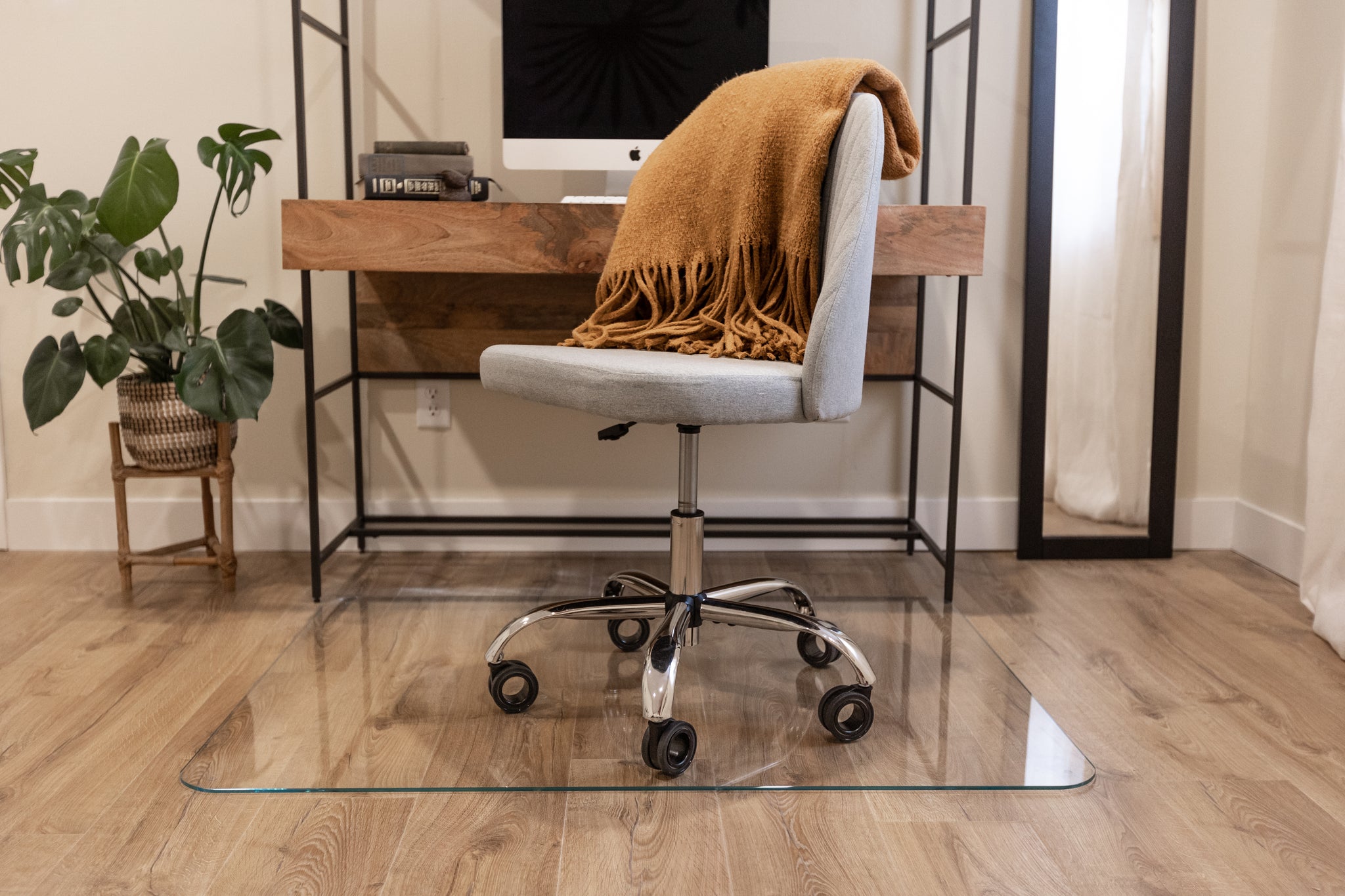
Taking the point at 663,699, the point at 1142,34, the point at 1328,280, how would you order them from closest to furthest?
the point at 663,699 < the point at 1328,280 < the point at 1142,34

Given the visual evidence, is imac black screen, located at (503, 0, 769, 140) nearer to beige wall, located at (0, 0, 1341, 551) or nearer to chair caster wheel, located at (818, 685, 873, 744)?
beige wall, located at (0, 0, 1341, 551)

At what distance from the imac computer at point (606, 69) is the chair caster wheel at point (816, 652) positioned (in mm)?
937

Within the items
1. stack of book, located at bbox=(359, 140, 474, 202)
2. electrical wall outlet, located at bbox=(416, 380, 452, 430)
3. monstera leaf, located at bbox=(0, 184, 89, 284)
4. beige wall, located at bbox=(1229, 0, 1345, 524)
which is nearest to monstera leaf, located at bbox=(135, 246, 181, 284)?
monstera leaf, located at bbox=(0, 184, 89, 284)

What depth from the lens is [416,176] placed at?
1804 mm

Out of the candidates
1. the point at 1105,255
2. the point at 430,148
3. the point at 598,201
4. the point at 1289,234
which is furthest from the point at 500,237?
the point at 1289,234

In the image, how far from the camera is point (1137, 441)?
2217mm

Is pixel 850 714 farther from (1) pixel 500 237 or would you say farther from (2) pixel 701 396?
(1) pixel 500 237

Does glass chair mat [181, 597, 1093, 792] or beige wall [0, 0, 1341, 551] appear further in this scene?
beige wall [0, 0, 1341, 551]

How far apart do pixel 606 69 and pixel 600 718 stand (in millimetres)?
1194

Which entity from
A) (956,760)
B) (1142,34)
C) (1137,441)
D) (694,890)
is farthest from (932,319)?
(694,890)

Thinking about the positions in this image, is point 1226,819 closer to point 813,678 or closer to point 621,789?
point 813,678

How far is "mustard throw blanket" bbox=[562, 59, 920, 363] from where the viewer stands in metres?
1.39

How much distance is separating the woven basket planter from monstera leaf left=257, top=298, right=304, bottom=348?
197 mm

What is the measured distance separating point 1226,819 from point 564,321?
1447 mm
